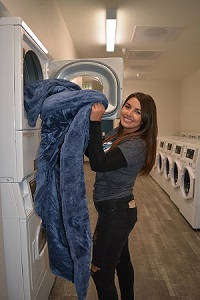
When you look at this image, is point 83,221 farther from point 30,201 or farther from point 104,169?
point 30,201

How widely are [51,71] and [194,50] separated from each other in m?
3.44

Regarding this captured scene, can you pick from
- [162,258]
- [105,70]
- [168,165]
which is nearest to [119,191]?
[105,70]

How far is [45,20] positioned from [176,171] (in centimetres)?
261

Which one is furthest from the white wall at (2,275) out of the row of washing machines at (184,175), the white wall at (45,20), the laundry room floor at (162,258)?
the row of washing machines at (184,175)

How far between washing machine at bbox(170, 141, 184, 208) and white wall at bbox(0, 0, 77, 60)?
6.62 feet

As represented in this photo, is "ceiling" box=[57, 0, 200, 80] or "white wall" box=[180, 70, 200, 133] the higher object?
"ceiling" box=[57, 0, 200, 80]

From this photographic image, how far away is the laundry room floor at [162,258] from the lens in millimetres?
1724

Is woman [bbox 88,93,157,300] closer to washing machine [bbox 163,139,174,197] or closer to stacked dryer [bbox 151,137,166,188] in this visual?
washing machine [bbox 163,139,174,197]

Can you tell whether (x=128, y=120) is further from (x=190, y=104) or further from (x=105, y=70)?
(x=190, y=104)

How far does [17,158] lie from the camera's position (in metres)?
1.08

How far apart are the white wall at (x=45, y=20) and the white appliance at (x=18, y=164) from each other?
0.23 m

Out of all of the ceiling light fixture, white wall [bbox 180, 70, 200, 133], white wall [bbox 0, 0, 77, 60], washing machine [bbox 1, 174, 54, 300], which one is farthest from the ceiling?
washing machine [bbox 1, 174, 54, 300]

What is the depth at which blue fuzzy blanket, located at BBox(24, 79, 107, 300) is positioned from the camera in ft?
3.07

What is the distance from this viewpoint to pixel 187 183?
3016 mm
